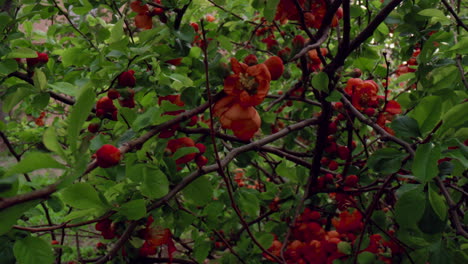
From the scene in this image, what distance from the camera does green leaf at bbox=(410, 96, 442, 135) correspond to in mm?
745

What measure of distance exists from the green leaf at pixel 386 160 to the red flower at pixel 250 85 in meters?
0.33

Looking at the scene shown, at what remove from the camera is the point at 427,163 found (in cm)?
64

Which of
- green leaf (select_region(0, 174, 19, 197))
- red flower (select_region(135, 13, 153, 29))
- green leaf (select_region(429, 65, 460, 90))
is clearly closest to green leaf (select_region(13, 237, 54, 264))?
green leaf (select_region(0, 174, 19, 197))

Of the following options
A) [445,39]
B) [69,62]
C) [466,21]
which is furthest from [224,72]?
[466,21]

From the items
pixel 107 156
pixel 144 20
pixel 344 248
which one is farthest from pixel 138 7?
pixel 344 248

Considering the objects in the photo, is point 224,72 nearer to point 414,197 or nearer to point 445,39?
point 414,197

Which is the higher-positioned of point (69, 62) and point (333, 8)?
point (333, 8)

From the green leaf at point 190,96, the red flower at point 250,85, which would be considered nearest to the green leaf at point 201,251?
the green leaf at point 190,96

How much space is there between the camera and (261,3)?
1033 millimetres

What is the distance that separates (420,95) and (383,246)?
60 cm

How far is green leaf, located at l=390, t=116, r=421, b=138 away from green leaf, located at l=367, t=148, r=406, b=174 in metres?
0.08

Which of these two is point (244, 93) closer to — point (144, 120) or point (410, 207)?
point (144, 120)

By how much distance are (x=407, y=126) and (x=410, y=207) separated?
0.17m

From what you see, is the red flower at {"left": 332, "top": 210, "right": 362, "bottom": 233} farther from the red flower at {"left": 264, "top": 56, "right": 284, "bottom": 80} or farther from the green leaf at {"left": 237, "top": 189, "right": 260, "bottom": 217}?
the red flower at {"left": 264, "top": 56, "right": 284, "bottom": 80}
